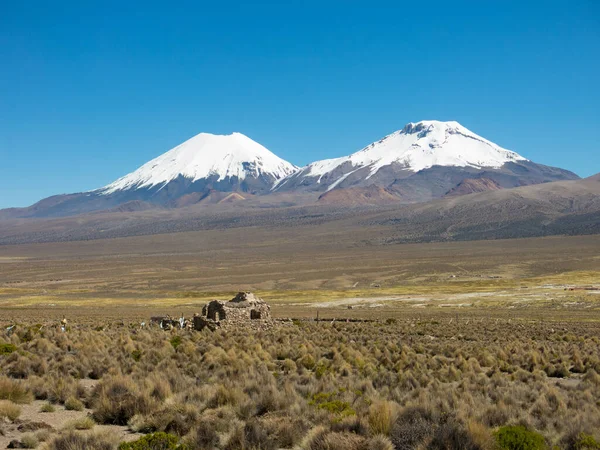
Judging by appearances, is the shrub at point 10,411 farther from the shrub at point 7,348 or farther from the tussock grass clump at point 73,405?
the shrub at point 7,348

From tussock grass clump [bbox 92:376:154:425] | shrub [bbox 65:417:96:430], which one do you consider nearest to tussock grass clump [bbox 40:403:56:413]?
tussock grass clump [bbox 92:376:154:425]

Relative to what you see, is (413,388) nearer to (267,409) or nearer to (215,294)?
(267,409)

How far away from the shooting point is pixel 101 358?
17.0m

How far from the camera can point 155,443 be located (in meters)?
8.97

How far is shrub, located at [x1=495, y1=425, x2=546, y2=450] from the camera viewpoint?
8.95m

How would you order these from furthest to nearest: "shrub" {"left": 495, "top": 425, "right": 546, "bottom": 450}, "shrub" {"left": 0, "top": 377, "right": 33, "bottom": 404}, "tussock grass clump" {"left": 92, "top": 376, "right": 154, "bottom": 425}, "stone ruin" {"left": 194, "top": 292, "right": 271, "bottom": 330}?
"stone ruin" {"left": 194, "top": 292, "right": 271, "bottom": 330} → "shrub" {"left": 0, "top": 377, "right": 33, "bottom": 404} → "tussock grass clump" {"left": 92, "top": 376, "right": 154, "bottom": 425} → "shrub" {"left": 495, "top": 425, "right": 546, "bottom": 450}

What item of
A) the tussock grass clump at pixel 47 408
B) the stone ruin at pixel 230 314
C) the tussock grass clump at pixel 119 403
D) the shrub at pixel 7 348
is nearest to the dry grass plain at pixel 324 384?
the tussock grass clump at pixel 119 403

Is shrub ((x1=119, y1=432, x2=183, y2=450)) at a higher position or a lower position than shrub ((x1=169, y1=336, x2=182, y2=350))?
higher

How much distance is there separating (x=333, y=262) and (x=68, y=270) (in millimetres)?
52933

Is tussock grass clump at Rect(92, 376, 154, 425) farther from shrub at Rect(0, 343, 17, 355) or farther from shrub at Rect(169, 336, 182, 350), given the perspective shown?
shrub at Rect(169, 336, 182, 350)

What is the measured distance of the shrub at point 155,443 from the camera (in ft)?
29.0

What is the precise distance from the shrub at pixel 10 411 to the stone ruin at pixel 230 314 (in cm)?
1580

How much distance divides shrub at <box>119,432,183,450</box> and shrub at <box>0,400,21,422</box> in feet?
10.0

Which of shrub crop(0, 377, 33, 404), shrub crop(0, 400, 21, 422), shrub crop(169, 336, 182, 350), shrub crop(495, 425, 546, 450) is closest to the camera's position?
shrub crop(495, 425, 546, 450)
